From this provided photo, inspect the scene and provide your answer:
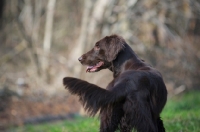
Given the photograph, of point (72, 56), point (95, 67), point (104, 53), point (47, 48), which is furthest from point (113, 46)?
point (47, 48)

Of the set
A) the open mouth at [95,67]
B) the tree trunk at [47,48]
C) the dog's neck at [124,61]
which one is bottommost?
the dog's neck at [124,61]

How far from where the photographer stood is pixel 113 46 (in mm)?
5742

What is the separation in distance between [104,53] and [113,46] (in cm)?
22

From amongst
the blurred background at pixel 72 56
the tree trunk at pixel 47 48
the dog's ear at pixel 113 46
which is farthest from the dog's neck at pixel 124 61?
the tree trunk at pixel 47 48

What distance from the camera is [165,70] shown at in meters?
17.2

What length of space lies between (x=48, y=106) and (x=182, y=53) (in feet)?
16.8

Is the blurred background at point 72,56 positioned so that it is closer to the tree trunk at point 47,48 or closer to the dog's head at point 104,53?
the tree trunk at point 47,48

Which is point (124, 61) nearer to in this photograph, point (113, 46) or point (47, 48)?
point (113, 46)

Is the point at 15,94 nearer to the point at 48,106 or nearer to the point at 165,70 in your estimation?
the point at 48,106

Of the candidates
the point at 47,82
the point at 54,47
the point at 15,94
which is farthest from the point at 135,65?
the point at 54,47

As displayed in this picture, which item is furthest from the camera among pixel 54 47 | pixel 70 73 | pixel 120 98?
pixel 54 47

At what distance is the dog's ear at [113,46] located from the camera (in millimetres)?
5734

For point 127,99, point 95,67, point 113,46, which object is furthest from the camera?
point 95,67

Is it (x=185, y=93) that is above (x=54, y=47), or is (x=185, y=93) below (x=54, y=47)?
below
